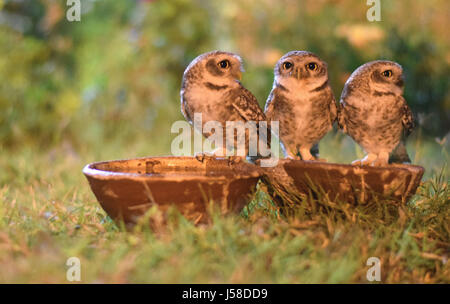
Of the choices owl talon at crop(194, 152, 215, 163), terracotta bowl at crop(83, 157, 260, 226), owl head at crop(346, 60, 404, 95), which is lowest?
terracotta bowl at crop(83, 157, 260, 226)

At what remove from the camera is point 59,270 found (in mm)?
1992

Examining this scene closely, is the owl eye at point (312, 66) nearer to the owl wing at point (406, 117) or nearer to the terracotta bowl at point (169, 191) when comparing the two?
the owl wing at point (406, 117)

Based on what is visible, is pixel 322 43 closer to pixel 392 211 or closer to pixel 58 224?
pixel 392 211

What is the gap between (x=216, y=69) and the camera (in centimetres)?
270

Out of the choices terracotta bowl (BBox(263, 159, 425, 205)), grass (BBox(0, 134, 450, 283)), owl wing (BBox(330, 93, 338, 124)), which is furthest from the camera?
owl wing (BBox(330, 93, 338, 124))

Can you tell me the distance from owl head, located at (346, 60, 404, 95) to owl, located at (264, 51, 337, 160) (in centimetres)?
20

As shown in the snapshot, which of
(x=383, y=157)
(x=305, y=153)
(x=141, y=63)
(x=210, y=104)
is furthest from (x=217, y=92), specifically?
(x=141, y=63)

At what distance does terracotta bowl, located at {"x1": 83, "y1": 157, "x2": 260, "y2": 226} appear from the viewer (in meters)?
2.26

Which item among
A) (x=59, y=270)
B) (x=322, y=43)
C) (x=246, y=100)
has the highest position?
(x=322, y=43)

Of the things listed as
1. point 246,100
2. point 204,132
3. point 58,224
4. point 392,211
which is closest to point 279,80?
point 246,100

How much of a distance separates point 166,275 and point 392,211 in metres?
1.29

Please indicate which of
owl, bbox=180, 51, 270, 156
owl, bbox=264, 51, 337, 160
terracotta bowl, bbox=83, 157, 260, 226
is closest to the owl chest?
owl, bbox=180, 51, 270, 156

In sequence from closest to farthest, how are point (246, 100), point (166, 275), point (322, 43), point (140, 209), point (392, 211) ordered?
point (166, 275) → point (140, 209) → point (392, 211) → point (246, 100) → point (322, 43)

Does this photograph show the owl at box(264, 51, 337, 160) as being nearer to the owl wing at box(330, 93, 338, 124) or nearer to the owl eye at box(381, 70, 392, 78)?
the owl wing at box(330, 93, 338, 124)
